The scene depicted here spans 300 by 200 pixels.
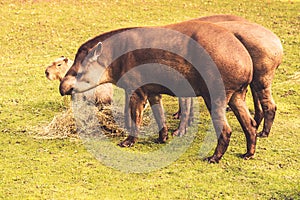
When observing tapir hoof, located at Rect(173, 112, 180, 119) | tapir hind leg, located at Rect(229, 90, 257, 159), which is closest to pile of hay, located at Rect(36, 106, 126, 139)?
tapir hoof, located at Rect(173, 112, 180, 119)

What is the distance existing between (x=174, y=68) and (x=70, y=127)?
89.1 inches

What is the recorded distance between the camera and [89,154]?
8156 millimetres

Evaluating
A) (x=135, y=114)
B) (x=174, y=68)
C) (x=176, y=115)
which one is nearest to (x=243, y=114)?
(x=174, y=68)

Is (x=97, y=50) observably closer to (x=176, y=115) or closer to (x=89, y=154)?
(x=89, y=154)

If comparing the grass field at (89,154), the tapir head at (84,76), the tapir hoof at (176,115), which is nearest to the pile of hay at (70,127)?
the grass field at (89,154)

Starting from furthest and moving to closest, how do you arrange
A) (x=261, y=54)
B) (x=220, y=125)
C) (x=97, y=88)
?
(x=97, y=88) < (x=261, y=54) < (x=220, y=125)

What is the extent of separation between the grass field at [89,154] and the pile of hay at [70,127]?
0.59 ft

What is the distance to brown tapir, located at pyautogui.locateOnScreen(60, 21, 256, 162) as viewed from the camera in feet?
24.5

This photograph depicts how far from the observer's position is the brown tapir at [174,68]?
7464 millimetres

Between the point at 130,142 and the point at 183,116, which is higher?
the point at 183,116

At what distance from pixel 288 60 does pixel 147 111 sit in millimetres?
5400

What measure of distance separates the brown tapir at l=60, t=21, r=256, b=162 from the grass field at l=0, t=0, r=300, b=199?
533 millimetres

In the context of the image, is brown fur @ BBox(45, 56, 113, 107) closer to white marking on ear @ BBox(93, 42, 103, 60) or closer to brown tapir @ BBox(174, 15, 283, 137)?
white marking on ear @ BBox(93, 42, 103, 60)

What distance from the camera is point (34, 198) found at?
6.75 metres
